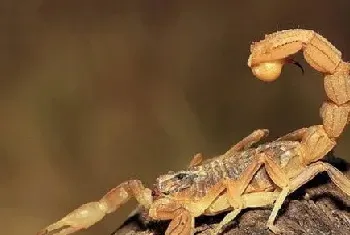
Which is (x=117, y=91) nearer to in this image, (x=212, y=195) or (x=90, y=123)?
(x=90, y=123)

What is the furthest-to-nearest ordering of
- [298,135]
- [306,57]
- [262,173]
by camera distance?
[298,135] → [262,173] → [306,57]

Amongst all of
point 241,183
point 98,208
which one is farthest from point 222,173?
point 98,208

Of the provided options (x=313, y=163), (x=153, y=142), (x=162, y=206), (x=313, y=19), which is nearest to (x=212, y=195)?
(x=162, y=206)

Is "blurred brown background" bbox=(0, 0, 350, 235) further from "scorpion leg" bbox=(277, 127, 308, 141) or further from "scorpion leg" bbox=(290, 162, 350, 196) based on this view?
"scorpion leg" bbox=(290, 162, 350, 196)

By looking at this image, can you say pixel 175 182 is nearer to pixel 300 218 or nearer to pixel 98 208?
pixel 98 208

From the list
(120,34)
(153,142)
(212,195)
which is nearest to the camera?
(212,195)

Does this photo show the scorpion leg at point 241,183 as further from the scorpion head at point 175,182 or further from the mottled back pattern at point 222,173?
the scorpion head at point 175,182
